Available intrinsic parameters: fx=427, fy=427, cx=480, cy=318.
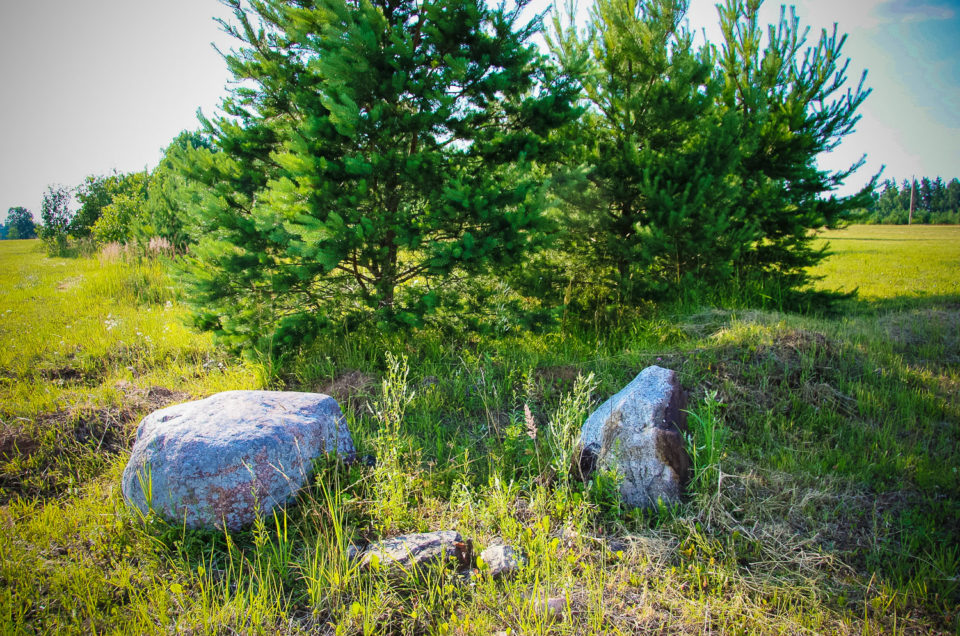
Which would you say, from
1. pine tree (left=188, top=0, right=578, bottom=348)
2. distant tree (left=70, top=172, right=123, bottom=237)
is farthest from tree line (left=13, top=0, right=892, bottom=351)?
distant tree (left=70, top=172, right=123, bottom=237)

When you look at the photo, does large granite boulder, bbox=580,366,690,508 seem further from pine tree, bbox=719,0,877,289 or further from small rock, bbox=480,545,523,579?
pine tree, bbox=719,0,877,289

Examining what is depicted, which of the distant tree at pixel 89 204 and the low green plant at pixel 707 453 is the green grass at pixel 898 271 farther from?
the distant tree at pixel 89 204

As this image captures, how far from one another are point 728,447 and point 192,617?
11.1 ft

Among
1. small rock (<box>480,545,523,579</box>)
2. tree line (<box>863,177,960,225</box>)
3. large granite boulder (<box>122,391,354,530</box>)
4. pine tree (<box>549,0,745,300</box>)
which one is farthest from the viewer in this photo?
tree line (<box>863,177,960,225</box>)

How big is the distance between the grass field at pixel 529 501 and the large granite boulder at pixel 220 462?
5.0 inches

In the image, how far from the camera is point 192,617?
1.93m

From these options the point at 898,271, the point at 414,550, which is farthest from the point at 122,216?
the point at 898,271

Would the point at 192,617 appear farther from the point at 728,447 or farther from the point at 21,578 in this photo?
the point at 728,447

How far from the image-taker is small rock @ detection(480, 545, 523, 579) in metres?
2.15

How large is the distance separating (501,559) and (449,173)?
361cm

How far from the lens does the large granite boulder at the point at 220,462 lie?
2.45m

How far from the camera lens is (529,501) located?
2775 mm

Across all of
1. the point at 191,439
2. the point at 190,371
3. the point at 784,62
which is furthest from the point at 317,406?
the point at 784,62

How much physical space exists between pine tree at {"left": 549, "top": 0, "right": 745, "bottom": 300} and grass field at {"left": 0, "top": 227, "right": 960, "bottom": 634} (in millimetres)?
1322
